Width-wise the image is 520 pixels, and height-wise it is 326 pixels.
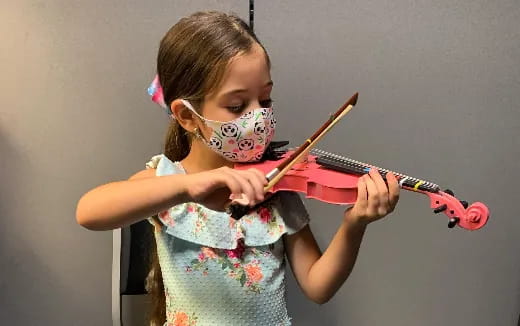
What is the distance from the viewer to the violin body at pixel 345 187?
76 centimetres

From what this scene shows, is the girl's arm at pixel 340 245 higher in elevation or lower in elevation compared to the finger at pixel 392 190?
lower

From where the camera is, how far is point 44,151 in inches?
52.3

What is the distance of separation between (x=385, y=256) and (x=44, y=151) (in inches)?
31.9

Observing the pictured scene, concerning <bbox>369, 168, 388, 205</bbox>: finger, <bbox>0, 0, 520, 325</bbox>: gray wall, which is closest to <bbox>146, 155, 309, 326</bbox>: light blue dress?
<bbox>369, 168, 388, 205</bbox>: finger

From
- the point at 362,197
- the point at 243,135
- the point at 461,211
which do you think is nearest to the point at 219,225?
the point at 243,135

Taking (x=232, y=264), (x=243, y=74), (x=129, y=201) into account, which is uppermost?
(x=243, y=74)

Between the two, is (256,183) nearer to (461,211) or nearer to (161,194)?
(161,194)

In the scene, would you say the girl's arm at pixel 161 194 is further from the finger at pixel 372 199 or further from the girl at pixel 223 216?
the finger at pixel 372 199

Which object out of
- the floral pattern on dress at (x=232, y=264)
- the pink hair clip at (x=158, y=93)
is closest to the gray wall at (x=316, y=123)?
the pink hair clip at (x=158, y=93)

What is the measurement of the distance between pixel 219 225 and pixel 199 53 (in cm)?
26

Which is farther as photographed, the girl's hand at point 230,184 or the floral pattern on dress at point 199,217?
the floral pattern on dress at point 199,217

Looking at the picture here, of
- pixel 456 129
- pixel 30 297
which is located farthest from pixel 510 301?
pixel 30 297

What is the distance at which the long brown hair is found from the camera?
895 mm

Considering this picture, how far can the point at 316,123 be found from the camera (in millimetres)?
1321
